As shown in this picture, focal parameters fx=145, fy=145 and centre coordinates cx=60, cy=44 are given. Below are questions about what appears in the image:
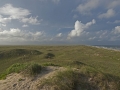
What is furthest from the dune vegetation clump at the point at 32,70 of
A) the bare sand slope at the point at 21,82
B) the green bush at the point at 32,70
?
the bare sand slope at the point at 21,82

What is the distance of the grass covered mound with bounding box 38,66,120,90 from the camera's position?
988 cm

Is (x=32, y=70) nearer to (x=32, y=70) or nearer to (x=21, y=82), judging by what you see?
(x=32, y=70)

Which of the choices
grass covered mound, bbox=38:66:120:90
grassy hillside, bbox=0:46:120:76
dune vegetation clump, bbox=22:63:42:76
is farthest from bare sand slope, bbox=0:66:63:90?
grassy hillside, bbox=0:46:120:76

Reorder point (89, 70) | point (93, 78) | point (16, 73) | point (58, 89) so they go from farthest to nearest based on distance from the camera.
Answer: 1. point (16, 73)
2. point (89, 70)
3. point (93, 78)
4. point (58, 89)

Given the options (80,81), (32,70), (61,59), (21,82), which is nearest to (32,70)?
(32,70)

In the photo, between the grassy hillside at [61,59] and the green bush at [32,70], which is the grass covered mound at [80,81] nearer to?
the green bush at [32,70]

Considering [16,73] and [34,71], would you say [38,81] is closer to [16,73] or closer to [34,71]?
[34,71]

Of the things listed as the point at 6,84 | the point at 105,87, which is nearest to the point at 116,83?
the point at 105,87

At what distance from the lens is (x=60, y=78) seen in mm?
10344

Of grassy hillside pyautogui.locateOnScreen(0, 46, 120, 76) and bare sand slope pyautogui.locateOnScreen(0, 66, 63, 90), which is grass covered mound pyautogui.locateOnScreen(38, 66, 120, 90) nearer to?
bare sand slope pyautogui.locateOnScreen(0, 66, 63, 90)

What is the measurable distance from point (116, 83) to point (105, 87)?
1124mm

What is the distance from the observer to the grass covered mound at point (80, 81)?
32.4 feet

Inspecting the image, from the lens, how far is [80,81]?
10.6 metres

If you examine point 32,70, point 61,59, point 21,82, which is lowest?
point 61,59
